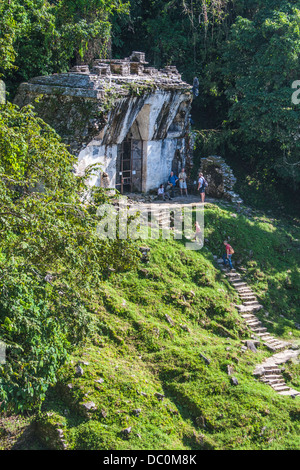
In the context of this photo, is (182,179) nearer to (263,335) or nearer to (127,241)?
(263,335)

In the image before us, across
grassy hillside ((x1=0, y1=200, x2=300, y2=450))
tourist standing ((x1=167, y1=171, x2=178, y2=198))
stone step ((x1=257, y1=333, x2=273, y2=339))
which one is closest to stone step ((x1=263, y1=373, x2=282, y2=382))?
grassy hillside ((x1=0, y1=200, x2=300, y2=450))

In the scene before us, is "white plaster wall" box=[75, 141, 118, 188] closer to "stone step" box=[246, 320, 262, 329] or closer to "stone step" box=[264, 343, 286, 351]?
"stone step" box=[246, 320, 262, 329]

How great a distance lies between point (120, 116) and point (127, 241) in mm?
9707

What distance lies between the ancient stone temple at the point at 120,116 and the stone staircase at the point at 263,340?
19.8ft

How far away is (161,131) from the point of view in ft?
86.9

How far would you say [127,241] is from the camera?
1488 centimetres

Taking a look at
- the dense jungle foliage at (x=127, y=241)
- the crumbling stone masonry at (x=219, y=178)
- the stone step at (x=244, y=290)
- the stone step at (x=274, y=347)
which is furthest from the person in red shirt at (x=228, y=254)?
the crumbling stone masonry at (x=219, y=178)

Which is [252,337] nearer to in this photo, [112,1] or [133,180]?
[133,180]

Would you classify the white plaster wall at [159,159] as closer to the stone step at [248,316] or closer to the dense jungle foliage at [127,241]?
the dense jungle foliage at [127,241]

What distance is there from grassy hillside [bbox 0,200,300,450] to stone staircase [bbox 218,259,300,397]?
315mm

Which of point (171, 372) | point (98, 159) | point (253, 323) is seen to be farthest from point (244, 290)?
point (98, 159)

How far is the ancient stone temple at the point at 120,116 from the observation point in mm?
21078

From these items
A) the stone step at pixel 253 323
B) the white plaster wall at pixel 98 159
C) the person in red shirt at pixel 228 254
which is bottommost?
the stone step at pixel 253 323

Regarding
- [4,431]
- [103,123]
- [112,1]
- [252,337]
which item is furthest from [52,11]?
[4,431]
